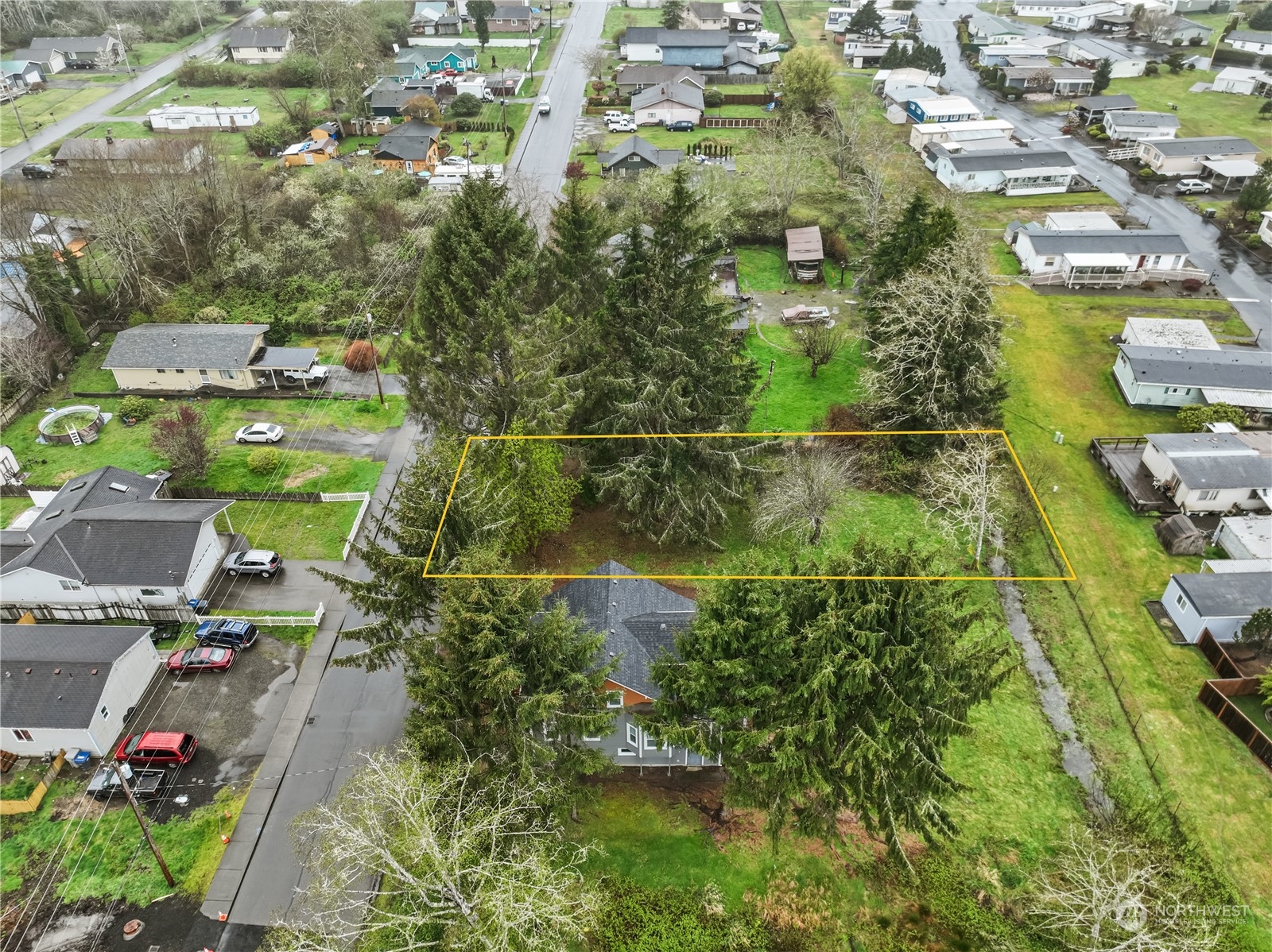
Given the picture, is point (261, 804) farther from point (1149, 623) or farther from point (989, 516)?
point (1149, 623)

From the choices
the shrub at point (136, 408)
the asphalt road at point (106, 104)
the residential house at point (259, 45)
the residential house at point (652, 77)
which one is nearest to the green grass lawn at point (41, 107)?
the asphalt road at point (106, 104)

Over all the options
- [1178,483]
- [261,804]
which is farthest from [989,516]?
[261,804]

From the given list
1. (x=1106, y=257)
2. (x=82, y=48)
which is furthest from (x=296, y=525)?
(x=82, y=48)

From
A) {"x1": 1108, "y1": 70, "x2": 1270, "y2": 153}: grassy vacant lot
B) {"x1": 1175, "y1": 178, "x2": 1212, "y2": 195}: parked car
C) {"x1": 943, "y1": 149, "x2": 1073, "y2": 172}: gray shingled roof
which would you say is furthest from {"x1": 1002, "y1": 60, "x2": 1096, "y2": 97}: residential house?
{"x1": 1175, "y1": 178, "x2": 1212, "y2": 195}: parked car

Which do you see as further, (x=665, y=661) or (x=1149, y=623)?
(x=1149, y=623)

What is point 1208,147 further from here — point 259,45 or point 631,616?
point 259,45

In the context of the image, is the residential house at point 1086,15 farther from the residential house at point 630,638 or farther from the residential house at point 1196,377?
the residential house at point 630,638

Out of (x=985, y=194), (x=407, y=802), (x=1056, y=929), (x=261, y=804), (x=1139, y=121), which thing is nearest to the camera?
(x=407, y=802)
